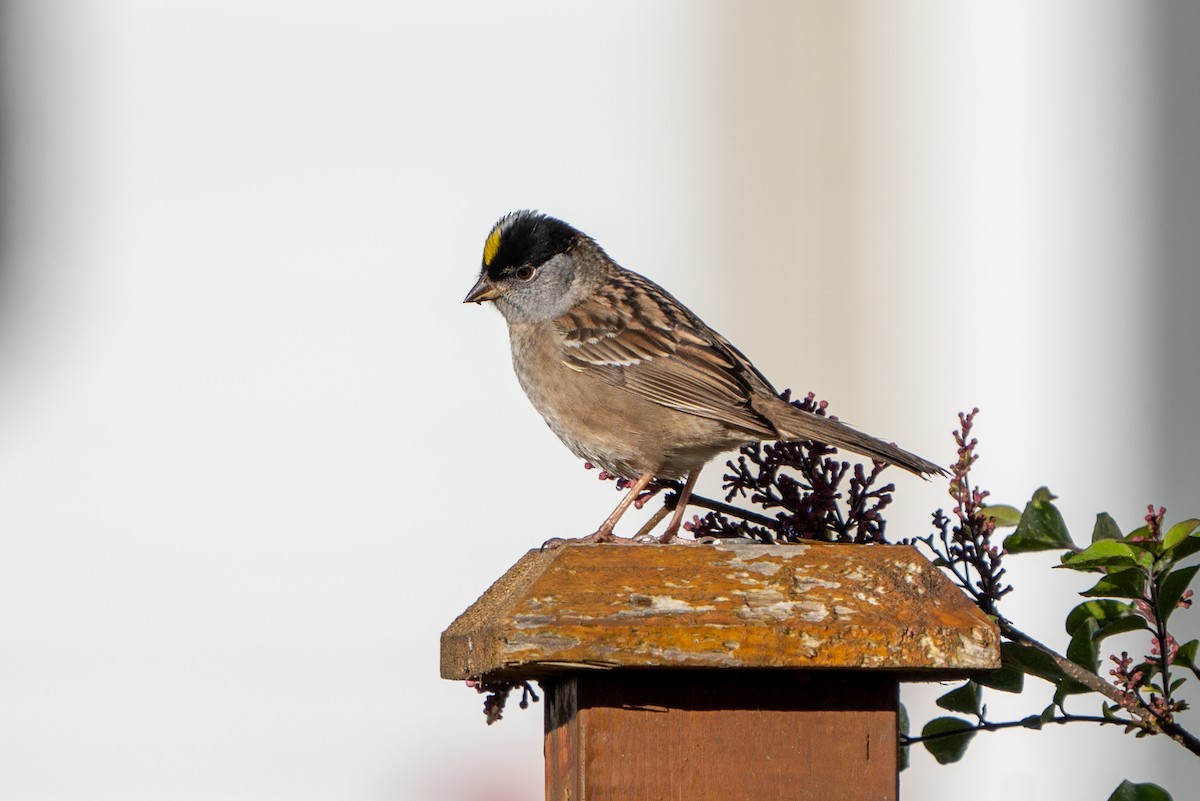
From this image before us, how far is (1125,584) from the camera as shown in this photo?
2273 millimetres

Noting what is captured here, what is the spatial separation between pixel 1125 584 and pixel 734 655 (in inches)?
30.7

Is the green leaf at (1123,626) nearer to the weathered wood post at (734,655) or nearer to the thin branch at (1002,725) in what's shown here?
the thin branch at (1002,725)

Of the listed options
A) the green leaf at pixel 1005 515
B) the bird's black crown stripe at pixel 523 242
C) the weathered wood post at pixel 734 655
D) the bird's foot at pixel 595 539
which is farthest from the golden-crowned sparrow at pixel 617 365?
the weathered wood post at pixel 734 655

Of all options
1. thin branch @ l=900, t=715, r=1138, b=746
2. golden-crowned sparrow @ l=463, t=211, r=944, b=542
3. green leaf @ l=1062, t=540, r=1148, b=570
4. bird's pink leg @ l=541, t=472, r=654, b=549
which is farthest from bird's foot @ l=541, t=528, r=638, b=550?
green leaf @ l=1062, t=540, r=1148, b=570

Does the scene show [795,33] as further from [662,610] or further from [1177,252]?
[662,610]

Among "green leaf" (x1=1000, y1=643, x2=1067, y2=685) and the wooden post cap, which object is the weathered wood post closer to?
the wooden post cap

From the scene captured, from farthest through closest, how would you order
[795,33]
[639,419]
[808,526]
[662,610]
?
[795,33] < [639,419] < [808,526] < [662,610]

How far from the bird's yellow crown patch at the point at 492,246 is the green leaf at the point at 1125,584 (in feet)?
7.52

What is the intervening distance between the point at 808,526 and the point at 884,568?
0.54 m

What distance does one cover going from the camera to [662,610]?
1.82m

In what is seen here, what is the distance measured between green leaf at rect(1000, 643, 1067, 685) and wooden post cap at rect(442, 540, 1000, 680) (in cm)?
41

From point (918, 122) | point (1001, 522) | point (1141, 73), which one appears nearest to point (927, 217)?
point (918, 122)

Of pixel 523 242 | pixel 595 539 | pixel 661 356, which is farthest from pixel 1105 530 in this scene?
pixel 523 242

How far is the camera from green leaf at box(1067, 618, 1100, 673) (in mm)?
2406
